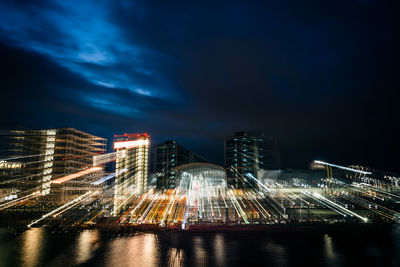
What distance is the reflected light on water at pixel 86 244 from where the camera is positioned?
15152mm

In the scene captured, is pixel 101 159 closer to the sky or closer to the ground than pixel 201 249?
closer to the sky

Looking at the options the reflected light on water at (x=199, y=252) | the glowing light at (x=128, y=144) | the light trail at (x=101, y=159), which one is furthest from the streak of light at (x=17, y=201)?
the reflected light on water at (x=199, y=252)

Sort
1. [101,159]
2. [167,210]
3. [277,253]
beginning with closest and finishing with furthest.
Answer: [277,253] → [167,210] → [101,159]

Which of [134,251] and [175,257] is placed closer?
[175,257]

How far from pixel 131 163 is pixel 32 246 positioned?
25.4 m

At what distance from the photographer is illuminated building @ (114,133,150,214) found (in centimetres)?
3934

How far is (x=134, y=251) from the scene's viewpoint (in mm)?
16406

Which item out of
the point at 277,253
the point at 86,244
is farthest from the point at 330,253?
the point at 86,244

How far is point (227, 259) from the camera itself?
14586 mm

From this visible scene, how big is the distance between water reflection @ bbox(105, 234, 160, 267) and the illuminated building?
17344 mm

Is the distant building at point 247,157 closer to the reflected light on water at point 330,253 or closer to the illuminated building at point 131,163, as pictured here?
the illuminated building at point 131,163

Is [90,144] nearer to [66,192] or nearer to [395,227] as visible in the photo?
[66,192]

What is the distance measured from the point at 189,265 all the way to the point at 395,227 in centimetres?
2381

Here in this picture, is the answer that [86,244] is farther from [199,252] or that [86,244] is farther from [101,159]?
[101,159]
